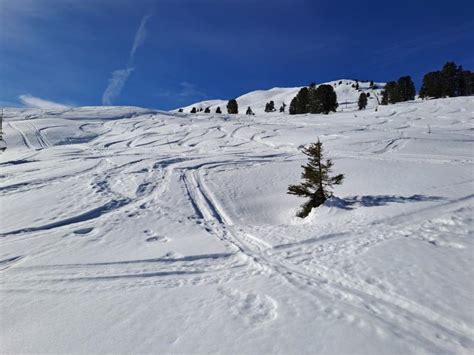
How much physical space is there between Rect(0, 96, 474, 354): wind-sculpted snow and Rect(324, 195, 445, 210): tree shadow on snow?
0.25ft

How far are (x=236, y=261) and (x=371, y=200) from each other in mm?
7121

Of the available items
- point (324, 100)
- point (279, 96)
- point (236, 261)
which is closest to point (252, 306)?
point (236, 261)

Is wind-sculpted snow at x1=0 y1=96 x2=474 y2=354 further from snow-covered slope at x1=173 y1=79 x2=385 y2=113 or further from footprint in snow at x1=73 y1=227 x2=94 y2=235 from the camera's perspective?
snow-covered slope at x1=173 y1=79 x2=385 y2=113

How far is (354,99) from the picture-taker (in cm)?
12694

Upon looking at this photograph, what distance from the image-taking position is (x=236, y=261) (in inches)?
333

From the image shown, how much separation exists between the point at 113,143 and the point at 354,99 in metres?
112

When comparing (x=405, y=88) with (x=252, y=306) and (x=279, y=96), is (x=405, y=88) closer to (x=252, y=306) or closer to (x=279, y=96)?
(x=252, y=306)

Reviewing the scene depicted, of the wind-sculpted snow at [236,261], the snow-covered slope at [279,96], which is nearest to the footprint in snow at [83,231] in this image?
the wind-sculpted snow at [236,261]

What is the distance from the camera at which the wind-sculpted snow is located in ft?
17.8

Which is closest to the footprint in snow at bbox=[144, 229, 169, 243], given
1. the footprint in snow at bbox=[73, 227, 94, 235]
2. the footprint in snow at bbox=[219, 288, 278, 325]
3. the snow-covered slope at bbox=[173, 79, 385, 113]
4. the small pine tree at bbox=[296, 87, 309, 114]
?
the footprint in snow at bbox=[73, 227, 94, 235]

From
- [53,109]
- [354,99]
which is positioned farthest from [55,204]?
[354,99]

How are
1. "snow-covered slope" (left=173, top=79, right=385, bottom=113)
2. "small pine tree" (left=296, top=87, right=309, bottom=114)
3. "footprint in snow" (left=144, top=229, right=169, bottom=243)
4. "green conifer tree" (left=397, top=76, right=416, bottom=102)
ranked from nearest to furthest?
"footprint in snow" (left=144, top=229, right=169, bottom=243) → "small pine tree" (left=296, top=87, right=309, bottom=114) → "green conifer tree" (left=397, top=76, right=416, bottom=102) → "snow-covered slope" (left=173, top=79, right=385, bottom=113)

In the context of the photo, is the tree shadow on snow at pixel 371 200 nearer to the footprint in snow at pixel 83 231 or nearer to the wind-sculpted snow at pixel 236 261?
the wind-sculpted snow at pixel 236 261

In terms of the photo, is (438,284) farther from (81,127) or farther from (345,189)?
(81,127)
